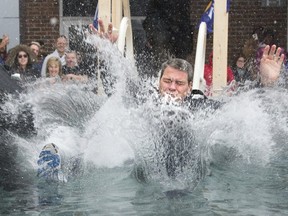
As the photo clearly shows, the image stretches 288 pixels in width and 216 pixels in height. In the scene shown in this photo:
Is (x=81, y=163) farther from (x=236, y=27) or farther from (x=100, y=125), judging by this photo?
(x=236, y=27)

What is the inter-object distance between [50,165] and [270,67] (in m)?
2.21

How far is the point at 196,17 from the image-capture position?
56.0 feet

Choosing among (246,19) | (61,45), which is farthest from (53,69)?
(246,19)

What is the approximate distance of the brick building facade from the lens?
16922 millimetres

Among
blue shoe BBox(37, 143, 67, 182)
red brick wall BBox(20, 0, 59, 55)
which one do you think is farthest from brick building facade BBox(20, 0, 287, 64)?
blue shoe BBox(37, 143, 67, 182)

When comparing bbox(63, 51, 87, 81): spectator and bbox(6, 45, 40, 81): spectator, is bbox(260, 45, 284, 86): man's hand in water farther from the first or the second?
bbox(6, 45, 40, 81): spectator

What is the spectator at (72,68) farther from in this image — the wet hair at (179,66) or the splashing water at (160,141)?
the wet hair at (179,66)

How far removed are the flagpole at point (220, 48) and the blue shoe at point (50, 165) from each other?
277 centimetres

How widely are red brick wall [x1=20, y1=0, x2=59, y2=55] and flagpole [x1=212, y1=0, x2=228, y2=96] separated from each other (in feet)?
25.6

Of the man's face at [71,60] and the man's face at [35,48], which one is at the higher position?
the man's face at [35,48]

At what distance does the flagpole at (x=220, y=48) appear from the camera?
30.8 feet

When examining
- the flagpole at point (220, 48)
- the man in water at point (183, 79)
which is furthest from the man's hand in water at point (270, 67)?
the flagpole at point (220, 48)

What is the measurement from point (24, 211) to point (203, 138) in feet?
6.57

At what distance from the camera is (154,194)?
657 cm
